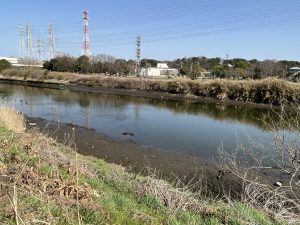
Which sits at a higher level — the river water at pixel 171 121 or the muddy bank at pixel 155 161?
the muddy bank at pixel 155 161

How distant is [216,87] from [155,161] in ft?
101

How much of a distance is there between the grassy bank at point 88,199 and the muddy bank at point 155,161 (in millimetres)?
3115

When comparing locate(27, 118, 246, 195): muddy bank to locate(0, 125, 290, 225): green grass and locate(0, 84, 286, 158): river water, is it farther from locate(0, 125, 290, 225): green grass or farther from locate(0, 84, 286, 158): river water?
locate(0, 125, 290, 225): green grass

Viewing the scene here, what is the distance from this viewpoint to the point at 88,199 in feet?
21.1

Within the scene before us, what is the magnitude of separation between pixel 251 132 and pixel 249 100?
19122 mm

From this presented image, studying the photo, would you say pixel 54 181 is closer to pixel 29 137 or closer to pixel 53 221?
pixel 53 221

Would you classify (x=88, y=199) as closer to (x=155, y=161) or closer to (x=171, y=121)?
(x=155, y=161)

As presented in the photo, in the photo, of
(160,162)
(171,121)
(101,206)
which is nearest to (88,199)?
(101,206)

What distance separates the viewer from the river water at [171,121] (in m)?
19.5

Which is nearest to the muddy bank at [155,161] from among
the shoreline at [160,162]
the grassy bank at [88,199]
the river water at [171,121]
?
the shoreline at [160,162]

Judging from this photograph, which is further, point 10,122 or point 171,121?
point 171,121

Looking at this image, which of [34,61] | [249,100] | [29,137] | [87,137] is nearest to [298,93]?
[249,100]

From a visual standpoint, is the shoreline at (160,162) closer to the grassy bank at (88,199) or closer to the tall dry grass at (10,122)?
the tall dry grass at (10,122)

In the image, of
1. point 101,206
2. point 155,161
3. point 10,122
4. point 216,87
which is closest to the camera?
point 101,206
